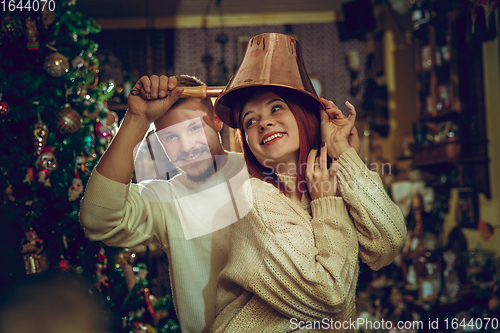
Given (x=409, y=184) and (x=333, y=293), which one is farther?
(x=409, y=184)

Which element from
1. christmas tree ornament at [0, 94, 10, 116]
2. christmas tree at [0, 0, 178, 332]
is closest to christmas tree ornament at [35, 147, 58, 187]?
christmas tree at [0, 0, 178, 332]

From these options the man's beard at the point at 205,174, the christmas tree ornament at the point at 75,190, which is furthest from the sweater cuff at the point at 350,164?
the christmas tree ornament at the point at 75,190

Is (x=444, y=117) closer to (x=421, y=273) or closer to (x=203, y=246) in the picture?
(x=421, y=273)

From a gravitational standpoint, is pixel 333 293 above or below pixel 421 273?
above

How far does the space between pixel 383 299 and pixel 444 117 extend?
199cm

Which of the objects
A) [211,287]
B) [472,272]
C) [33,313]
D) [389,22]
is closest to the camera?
[211,287]

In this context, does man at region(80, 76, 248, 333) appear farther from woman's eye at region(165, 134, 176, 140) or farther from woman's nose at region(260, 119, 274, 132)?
woman's nose at region(260, 119, 274, 132)

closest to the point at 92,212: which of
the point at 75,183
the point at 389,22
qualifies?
the point at 75,183

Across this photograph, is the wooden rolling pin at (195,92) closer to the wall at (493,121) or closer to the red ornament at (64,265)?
the red ornament at (64,265)

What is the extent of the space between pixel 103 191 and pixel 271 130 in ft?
1.92

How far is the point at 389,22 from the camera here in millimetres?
4996

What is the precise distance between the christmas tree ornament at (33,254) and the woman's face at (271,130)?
55.7 inches

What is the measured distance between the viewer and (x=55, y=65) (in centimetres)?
198

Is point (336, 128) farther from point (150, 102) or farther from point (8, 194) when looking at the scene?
point (8, 194)
